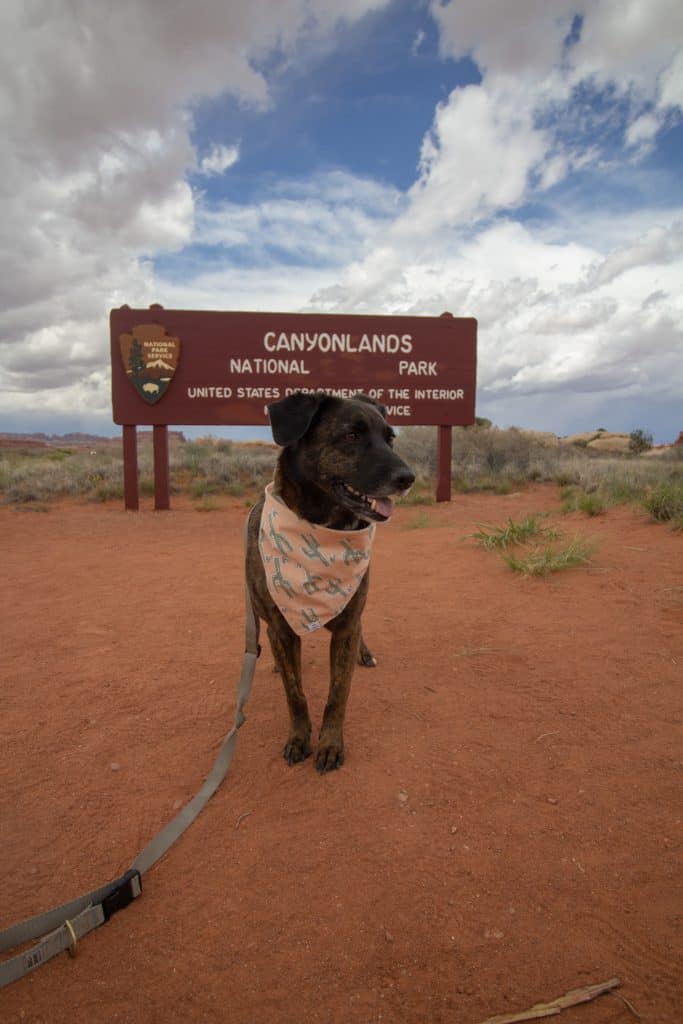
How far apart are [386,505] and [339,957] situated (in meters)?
1.67

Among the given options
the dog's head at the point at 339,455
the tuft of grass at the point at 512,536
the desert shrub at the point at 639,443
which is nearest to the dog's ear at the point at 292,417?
the dog's head at the point at 339,455

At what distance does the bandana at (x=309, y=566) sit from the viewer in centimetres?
261

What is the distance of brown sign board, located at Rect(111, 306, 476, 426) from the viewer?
399 inches

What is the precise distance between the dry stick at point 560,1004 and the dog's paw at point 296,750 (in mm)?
1337

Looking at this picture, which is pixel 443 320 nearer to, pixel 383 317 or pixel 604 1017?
pixel 383 317

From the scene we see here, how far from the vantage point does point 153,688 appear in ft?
11.1

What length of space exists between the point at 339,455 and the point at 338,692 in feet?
3.77

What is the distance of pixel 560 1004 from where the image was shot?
1473 mm

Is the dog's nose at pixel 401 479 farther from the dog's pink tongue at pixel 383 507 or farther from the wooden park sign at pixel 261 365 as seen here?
the wooden park sign at pixel 261 365

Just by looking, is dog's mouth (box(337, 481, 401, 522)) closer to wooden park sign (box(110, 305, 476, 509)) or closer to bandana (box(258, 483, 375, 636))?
bandana (box(258, 483, 375, 636))

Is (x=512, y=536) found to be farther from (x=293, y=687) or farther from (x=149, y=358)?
(x=149, y=358)

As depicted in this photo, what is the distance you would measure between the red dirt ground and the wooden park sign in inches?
251

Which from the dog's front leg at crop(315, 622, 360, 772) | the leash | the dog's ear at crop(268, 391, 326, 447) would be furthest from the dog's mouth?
the leash

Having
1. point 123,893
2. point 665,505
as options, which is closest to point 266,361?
point 665,505
